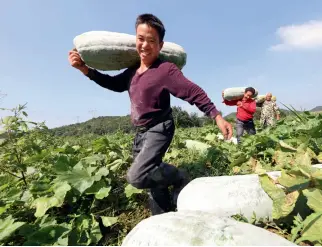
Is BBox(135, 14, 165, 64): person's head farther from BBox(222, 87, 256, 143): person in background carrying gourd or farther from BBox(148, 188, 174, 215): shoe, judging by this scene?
BBox(222, 87, 256, 143): person in background carrying gourd

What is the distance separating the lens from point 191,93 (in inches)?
101

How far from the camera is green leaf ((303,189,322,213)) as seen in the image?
166 centimetres

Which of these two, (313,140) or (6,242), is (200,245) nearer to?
(6,242)

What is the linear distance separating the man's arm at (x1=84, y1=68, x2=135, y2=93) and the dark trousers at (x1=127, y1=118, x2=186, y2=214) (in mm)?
667

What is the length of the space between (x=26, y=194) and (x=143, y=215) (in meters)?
1.07

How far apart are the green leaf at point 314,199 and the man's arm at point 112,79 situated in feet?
6.76

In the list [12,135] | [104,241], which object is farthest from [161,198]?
[12,135]

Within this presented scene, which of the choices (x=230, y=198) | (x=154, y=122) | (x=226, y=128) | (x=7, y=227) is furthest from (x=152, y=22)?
(x=7, y=227)

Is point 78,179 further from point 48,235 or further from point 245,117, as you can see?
point 245,117

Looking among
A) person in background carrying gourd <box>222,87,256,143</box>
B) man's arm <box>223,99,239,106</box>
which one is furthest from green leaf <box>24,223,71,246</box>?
man's arm <box>223,99,239,106</box>

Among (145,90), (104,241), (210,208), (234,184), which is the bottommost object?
(104,241)

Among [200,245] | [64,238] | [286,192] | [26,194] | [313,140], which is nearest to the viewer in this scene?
[200,245]

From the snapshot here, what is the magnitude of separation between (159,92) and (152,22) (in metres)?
0.64

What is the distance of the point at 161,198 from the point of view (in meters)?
2.78
